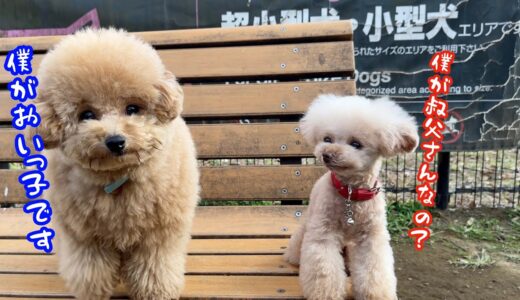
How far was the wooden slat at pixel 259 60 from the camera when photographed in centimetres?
244

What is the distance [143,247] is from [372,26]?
219 centimetres

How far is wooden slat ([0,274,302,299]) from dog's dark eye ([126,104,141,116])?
748mm

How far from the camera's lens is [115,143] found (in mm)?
1312

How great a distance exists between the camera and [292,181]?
242 cm

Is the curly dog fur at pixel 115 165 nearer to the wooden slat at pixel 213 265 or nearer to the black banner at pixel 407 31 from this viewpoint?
the wooden slat at pixel 213 265

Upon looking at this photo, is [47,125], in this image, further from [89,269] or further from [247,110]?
[247,110]

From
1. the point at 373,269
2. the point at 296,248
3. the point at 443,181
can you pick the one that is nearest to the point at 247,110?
the point at 296,248

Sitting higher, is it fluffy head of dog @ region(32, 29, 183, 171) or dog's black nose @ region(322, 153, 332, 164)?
fluffy head of dog @ region(32, 29, 183, 171)

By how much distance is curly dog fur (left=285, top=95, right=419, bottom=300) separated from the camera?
162 cm

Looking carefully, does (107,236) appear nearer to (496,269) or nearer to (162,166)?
(162,166)

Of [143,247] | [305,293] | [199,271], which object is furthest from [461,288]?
[143,247]

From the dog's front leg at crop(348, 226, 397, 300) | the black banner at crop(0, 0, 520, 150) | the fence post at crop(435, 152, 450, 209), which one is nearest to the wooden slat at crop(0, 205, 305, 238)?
the dog's front leg at crop(348, 226, 397, 300)

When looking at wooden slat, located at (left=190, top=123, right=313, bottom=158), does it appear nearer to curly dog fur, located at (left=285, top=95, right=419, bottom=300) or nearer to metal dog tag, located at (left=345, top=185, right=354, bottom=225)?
curly dog fur, located at (left=285, top=95, right=419, bottom=300)

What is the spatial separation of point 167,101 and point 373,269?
0.99 metres
